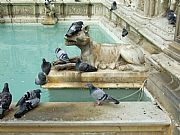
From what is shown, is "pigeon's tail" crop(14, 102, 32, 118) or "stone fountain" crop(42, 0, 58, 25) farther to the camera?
"stone fountain" crop(42, 0, 58, 25)

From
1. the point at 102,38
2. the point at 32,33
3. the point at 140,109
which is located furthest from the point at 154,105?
the point at 32,33

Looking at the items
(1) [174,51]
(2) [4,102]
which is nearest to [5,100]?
(2) [4,102]

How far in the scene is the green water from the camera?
538 centimetres

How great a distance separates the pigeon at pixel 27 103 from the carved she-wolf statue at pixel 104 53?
1611 mm

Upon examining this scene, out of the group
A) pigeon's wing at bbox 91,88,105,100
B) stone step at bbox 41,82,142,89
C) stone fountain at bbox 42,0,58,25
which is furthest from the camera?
stone fountain at bbox 42,0,58,25

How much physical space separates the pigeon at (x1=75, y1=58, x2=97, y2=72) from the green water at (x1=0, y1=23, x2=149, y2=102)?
14.3 inches

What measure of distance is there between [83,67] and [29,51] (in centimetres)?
408

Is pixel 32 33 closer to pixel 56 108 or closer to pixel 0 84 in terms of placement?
pixel 0 84

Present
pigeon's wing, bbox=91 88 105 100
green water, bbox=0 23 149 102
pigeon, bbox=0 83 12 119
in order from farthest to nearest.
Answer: green water, bbox=0 23 149 102
pigeon's wing, bbox=91 88 105 100
pigeon, bbox=0 83 12 119

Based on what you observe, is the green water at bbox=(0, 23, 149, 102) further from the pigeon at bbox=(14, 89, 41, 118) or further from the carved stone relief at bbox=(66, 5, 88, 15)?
the pigeon at bbox=(14, 89, 41, 118)

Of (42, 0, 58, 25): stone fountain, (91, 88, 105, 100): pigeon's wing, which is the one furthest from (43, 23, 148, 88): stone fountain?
(42, 0, 58, 25): stone fountain

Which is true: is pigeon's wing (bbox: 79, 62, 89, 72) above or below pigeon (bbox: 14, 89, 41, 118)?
above

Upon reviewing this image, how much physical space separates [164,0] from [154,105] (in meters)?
5.93

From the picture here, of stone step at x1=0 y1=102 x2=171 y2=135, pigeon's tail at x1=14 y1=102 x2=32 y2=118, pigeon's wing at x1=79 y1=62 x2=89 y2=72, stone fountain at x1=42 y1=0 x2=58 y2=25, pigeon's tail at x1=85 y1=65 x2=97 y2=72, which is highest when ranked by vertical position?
stone fountain at x1=42 y1=0 x2=58 y2=25
